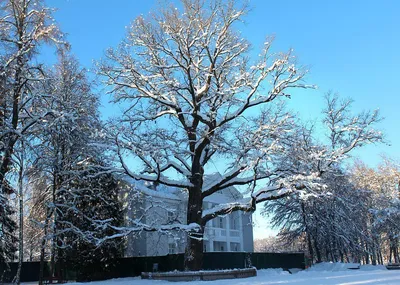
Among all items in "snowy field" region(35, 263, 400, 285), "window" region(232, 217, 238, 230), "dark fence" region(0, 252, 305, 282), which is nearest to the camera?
"snowy field" region(35, 263, 400, 285)

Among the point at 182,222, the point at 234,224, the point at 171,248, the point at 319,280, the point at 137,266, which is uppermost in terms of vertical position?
the point at 234,224

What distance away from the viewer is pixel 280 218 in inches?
1588

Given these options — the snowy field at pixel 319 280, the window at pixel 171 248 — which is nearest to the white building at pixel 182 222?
the window at pixel 171 248

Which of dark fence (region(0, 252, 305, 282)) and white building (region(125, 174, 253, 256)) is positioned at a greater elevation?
white building (region(125, 174, 253, 256))

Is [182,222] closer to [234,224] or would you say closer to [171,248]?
[171,248]

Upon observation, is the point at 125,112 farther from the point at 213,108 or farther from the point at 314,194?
the point at 314,194

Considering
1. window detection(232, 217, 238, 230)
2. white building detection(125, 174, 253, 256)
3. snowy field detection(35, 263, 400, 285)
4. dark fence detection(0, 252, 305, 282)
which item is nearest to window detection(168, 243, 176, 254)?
white building detection(125, 174, 253, 256)

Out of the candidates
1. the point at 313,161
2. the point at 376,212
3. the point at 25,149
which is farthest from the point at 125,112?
the point at 376,212

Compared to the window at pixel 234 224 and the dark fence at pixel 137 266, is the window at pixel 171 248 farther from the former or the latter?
the window at pixel 234 224

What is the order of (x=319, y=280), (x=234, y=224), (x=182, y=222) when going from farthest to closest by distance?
(x=234, y=224)
(x=182, y=222)
(x=319, y=280)

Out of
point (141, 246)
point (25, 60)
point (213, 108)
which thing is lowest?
point (141, 246)

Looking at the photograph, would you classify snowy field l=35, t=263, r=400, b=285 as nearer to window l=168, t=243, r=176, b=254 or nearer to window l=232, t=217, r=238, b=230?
window l=168, t=243, r=176, b=254

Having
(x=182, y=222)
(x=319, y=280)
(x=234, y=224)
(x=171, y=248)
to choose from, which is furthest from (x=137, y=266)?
(x=234, y=224)

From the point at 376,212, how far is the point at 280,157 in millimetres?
25267
